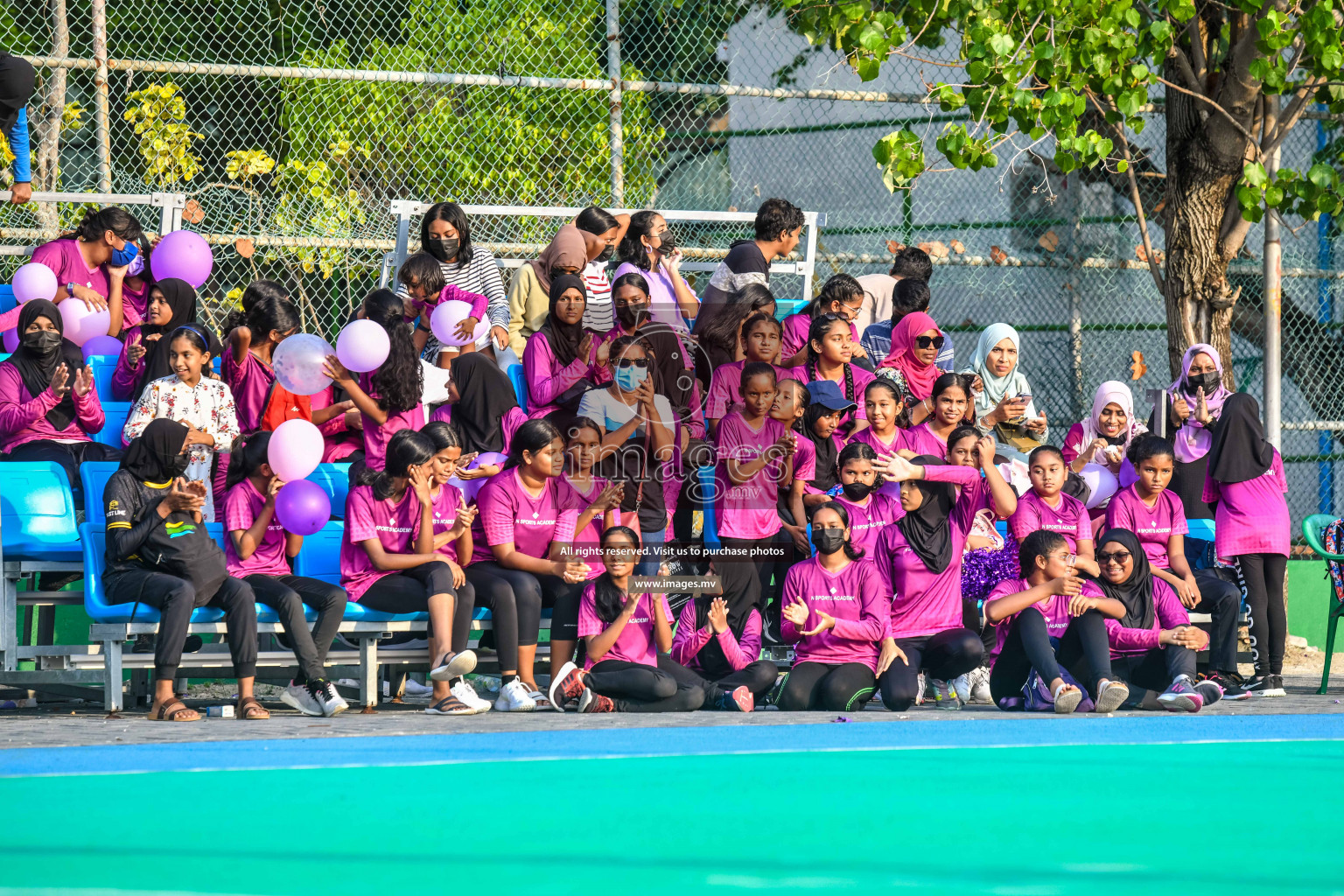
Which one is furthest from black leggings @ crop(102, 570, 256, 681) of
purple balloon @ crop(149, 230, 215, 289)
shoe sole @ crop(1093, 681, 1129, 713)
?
shoe sole @ crop(1093, 681, 1129, 713)

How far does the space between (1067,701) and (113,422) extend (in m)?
5.01

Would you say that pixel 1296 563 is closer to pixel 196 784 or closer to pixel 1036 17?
pixel 1036 17

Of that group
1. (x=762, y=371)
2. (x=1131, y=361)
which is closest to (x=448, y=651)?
(x=762, y=371)

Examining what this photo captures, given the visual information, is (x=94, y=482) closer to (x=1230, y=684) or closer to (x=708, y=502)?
(x=708, y=502)

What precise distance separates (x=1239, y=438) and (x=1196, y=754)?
3222mm

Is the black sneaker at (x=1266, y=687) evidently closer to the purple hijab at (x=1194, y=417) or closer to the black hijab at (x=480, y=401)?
the purple hijab at (x=1194, y=417)

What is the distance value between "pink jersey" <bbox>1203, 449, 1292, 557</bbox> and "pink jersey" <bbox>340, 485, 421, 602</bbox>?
165 inches

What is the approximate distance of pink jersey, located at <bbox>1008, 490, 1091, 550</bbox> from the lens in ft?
24.9

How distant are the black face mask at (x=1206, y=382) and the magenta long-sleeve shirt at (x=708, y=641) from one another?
2925 millimetres

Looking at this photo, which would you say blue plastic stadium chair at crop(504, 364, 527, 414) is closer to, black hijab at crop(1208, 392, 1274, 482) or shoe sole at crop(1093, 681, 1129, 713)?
shoe sole at crop(1093, 681, 1129, 713)

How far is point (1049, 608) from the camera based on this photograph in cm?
738

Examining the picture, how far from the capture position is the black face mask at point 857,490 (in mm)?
7344

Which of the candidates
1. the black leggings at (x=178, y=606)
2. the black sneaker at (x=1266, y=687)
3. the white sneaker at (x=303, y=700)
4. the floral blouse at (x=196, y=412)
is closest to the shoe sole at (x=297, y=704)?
the white sneaker at (x=303, y=700)

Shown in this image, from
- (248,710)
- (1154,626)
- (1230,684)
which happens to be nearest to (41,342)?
(248,710)
